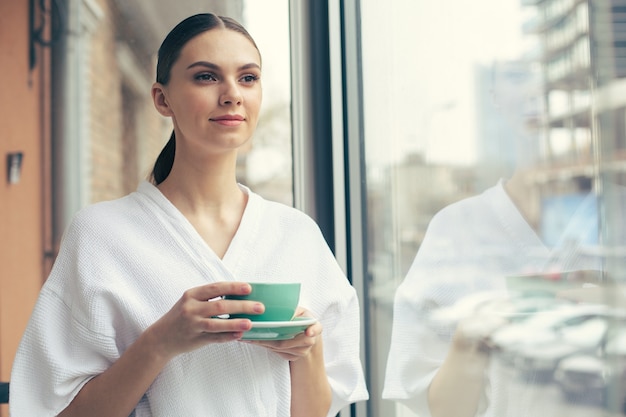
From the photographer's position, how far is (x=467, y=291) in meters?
1.09

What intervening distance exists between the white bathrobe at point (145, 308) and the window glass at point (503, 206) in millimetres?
255

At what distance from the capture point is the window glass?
0.70 meters

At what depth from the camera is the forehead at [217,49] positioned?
1298 mm

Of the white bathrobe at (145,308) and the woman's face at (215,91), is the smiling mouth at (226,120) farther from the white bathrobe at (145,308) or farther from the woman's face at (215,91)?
the white bathrobe at (145,308)

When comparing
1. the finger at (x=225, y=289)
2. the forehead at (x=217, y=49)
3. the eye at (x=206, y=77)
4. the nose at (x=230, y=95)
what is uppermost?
the forehead at (x=217, y=49)

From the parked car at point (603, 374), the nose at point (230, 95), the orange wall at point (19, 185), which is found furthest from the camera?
the orange wall at point (19, 185)

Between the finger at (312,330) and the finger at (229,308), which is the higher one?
the finger at (229,308)

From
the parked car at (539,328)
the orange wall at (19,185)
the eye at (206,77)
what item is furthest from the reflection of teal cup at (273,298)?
the orange wall at (19,185)

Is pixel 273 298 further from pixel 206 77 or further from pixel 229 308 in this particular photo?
pixel 206 77

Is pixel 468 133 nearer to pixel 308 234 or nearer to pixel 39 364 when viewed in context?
pixel 308 234

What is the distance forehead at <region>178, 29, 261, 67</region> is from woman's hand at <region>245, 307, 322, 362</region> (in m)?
0.48

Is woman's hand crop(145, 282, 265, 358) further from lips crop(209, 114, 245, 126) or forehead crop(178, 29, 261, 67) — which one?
forehead crop(178, 29, 261, 67)

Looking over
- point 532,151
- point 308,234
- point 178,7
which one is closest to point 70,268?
point 308,234

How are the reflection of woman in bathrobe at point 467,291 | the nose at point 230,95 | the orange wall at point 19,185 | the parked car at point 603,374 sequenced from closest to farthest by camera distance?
the parked car at point 603,374, the reflection of woman in bathrobe at point 467,291, the nose at point 230,95, the orange wall at point 19,185
